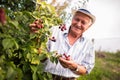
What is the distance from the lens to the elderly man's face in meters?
2.66

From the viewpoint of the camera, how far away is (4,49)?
2.08m

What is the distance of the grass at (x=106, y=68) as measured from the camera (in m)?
7.35

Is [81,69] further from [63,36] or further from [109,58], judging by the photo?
[109,58]

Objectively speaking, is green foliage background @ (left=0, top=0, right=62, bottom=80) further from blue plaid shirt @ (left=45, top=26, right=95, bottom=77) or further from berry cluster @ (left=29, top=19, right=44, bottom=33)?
blue plaid shirt @ (left=45, top=26, right=95, bottom=77)

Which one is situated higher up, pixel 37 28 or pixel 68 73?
pixel 37 28

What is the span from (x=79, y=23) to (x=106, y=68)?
6.32 metres

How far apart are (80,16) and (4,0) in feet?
9.35

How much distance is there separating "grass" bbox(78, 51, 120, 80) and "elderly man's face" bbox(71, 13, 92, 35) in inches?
149

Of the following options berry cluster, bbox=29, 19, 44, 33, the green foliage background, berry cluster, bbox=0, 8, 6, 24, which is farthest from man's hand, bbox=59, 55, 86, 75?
berry cluster, bbox=0, 8, 6, 24

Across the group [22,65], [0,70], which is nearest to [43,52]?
[22,65]

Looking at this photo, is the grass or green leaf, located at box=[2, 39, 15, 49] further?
the grass

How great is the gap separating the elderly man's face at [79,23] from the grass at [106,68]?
3784mm

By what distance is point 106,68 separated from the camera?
8836 mm

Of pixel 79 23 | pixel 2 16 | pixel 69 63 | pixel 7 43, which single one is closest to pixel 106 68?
pixel 79 23
